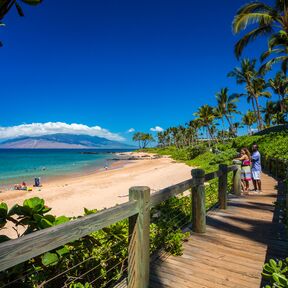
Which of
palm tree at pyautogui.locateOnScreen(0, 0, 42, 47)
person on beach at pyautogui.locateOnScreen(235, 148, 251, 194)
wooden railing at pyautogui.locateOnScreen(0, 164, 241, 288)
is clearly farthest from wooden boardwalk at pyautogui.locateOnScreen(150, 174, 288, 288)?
person on beach at pyautogui.locateOnScreen(235, 148, 251, 194)

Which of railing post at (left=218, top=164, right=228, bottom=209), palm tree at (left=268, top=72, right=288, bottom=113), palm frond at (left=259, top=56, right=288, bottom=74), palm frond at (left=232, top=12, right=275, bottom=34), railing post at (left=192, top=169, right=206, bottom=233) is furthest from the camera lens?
palm tree at (left=268, top=72, right=288, bottom=113)

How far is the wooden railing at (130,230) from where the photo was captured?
1697 millimetres

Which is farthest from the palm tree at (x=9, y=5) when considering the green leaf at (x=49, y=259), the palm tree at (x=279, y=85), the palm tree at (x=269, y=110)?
the palm tree at (x=269, y=110)

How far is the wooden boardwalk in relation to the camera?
348cm

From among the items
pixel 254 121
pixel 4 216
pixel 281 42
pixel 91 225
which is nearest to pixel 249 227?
pixel 91 225

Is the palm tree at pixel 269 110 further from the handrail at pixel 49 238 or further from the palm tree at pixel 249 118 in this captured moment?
the handrail at pixel 49 238

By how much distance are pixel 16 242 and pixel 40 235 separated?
0.63 feet

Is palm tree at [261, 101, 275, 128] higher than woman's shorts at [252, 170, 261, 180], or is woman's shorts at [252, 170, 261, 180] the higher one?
palm tree at [261, 101, 275, 128]

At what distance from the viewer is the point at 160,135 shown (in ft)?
475

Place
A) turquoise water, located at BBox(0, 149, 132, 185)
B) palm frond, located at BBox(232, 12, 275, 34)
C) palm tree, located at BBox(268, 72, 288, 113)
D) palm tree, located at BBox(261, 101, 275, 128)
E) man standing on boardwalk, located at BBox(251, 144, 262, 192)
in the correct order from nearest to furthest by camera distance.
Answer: man standing on boardwalk, located at BBox(251, 144, 262, 192) < palm frond, located at BBox(232, 12, 275, 34) < turquoise water, located at BBox(0, 149, 132, 185) < palm tree, located at BBox(268, 72, 288, 113) < palm tree, located at BBox(261, 101, 275, 128)

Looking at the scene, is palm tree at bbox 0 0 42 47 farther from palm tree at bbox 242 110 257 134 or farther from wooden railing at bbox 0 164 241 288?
palm tree at bbox 242 110 257 134

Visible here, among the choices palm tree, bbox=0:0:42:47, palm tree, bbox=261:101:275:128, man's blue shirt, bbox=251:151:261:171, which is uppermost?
palm tree, bbox=261:101:275:128

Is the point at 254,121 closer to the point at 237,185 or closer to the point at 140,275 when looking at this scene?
the point at 237,185

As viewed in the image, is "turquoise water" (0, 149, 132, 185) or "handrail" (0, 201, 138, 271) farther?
"turquoise water" (0, 149, 132, 185)
